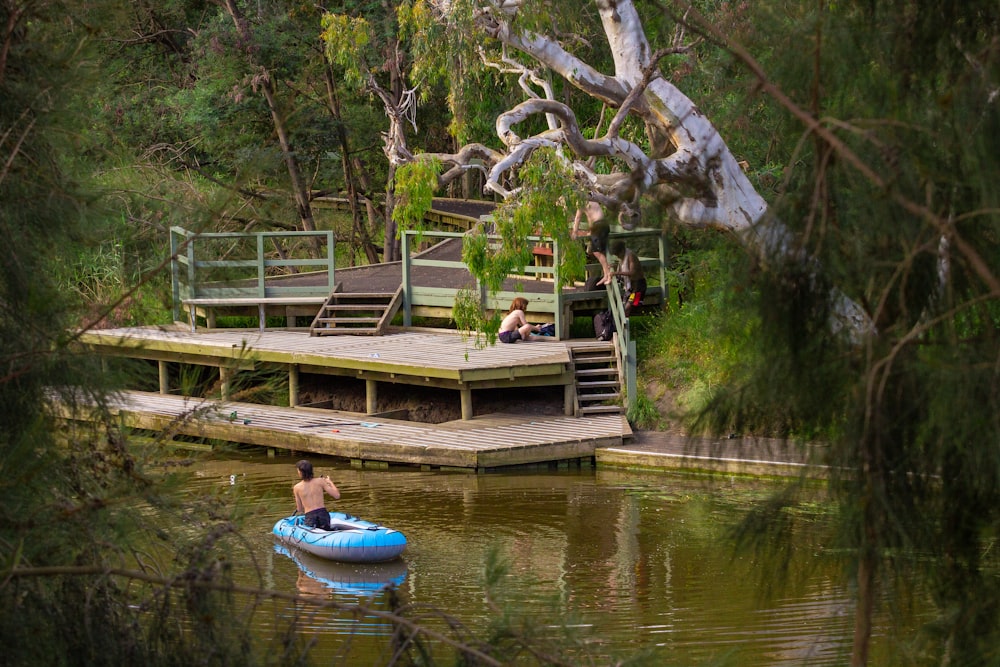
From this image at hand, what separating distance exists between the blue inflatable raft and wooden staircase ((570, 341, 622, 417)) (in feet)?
16.5

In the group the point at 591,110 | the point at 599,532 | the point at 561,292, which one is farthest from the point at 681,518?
the point at 591,110

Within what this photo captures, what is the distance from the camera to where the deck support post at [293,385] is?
16547 mm

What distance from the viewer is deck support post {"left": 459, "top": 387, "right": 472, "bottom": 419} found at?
15.3 m

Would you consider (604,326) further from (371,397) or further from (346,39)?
(346,39)

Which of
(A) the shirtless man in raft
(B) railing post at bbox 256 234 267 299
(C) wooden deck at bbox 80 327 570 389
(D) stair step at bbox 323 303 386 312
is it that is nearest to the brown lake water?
(A) the shirtless man in raft

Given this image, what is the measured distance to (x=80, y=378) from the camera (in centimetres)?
443

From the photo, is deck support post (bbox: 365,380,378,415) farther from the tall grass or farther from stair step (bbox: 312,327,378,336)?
the tall grass

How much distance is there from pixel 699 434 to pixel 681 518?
860cm

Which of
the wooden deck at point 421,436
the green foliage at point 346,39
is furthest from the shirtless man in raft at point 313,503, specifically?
the green foliage at point 346,39

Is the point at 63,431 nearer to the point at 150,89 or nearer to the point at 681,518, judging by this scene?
the point at 681,518

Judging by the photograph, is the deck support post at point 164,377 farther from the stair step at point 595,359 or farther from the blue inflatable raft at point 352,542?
the blue inflatable raft at point 352,542

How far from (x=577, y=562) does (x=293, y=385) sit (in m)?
7.02

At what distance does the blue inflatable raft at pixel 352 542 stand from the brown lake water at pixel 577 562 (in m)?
0.11

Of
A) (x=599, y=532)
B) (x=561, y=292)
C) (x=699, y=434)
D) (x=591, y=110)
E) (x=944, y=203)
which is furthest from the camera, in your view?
(x=591, y=110)
